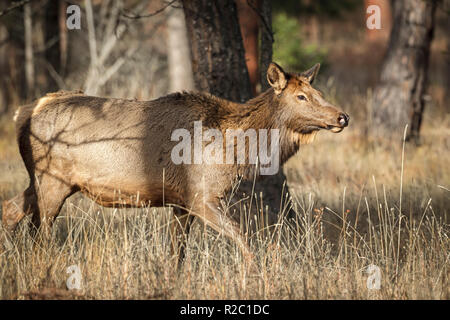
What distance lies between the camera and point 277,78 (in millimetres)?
5473

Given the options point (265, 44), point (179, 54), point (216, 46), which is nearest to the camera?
point (216, 46)

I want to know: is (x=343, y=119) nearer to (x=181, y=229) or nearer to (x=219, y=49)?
(x=219, y=49)

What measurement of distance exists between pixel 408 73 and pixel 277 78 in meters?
6.16

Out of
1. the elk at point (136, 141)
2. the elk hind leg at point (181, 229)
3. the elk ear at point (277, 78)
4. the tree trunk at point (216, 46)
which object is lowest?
the elk hind leg at point (181, 229)

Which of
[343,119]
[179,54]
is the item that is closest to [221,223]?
[343,119]

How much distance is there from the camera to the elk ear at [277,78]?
5395 mm

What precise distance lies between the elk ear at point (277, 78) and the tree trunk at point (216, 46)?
102cm

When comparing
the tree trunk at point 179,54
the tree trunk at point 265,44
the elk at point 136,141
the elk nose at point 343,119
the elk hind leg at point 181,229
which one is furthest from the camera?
the tree trunk at point 179,54

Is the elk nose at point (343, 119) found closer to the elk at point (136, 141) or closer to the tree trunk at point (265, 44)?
the elk at point (136, 141)

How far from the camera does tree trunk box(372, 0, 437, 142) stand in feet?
35.0

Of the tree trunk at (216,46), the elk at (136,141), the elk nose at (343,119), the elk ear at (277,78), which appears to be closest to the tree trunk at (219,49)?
the tree trunk at (216,46)
